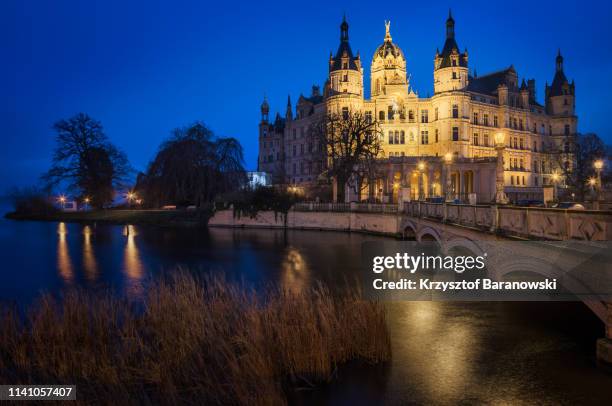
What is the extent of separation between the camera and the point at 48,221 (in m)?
72.6

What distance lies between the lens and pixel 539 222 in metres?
11.5

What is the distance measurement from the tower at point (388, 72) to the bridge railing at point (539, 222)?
62.1m

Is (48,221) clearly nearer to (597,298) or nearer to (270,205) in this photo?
(270,205)

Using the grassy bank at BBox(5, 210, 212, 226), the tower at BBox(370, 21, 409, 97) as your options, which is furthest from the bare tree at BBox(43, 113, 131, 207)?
the tower at BBox(370, 21, 409, 97)

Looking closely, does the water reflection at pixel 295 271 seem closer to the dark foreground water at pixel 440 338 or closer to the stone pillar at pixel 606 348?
the dark foreground water at pixel 440 338

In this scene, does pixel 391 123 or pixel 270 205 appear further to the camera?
pixel 391 123

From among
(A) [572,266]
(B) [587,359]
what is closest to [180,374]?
(A) [572,266]

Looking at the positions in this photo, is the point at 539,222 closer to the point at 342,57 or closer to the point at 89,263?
the point at 89,263

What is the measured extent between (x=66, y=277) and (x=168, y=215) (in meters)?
36.3

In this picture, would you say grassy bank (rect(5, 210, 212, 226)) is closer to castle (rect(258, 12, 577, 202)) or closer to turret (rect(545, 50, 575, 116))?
castle (rect(258, 12, 577, 202))

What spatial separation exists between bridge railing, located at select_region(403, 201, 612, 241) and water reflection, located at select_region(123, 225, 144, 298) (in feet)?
45.9

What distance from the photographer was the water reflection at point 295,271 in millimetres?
21883

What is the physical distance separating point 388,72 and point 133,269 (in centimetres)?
6486

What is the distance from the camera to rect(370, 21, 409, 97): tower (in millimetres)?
77500
